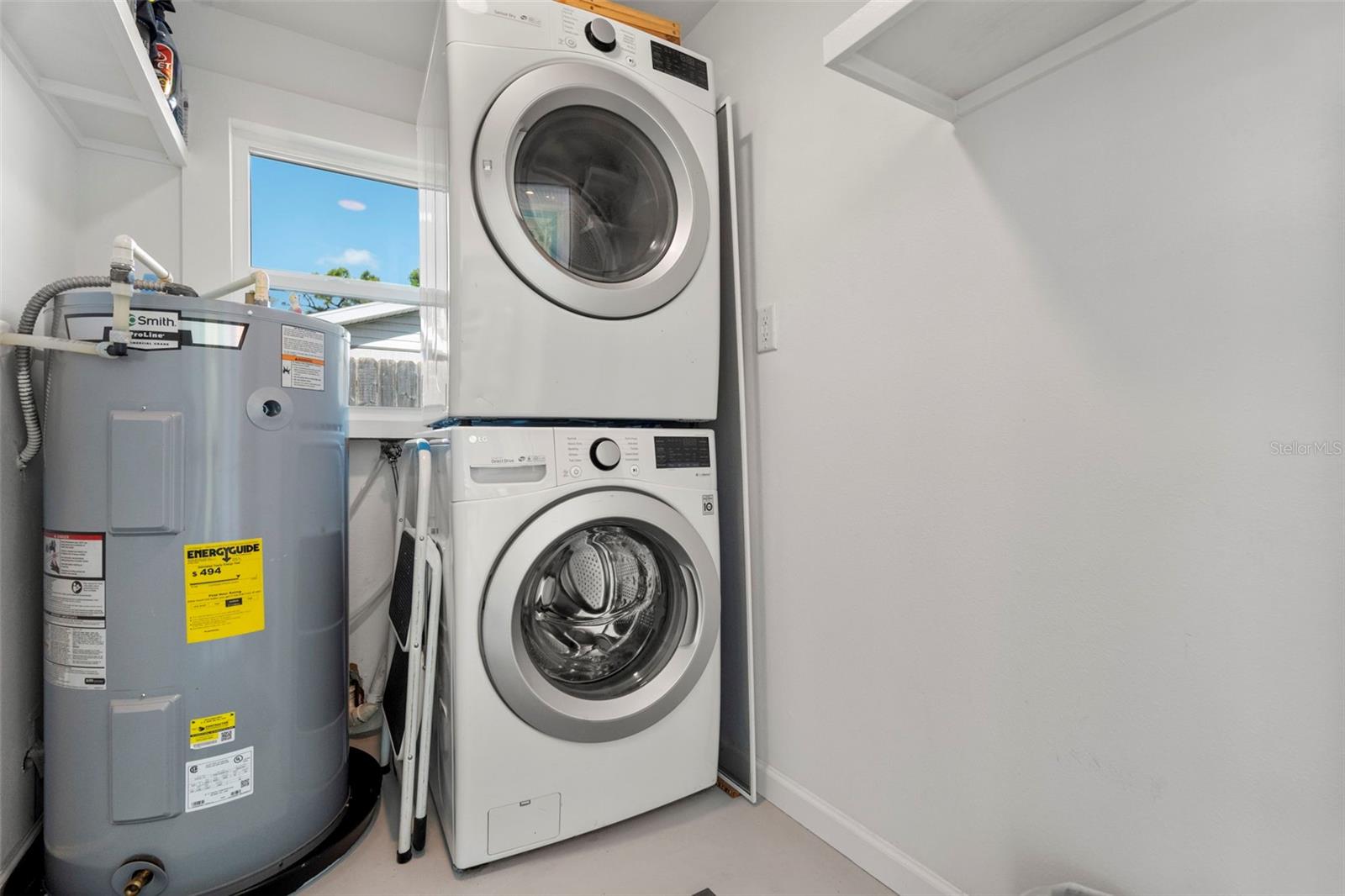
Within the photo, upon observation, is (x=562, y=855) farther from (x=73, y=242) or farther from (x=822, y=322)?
(x=73, y=242)

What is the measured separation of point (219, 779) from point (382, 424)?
1129mm

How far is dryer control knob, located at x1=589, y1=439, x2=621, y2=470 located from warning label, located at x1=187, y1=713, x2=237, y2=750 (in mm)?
885

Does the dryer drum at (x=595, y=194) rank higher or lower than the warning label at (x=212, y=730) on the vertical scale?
higher

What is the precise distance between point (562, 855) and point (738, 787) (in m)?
0.50

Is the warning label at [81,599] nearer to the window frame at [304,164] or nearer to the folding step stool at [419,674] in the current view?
the folding step stool at [419,674]

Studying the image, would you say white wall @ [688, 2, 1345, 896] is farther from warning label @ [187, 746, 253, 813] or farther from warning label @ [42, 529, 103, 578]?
warning label @ [42, 529, 103, 578]

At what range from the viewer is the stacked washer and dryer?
4.28 ft

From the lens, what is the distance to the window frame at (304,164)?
6.48 ft

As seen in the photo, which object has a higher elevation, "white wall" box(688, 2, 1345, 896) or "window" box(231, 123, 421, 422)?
"window" box(231, 123, 421, 422)

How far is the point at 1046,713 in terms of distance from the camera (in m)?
1.02

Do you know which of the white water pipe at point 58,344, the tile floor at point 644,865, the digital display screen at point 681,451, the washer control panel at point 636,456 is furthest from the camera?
the digital display screen at point 681,451

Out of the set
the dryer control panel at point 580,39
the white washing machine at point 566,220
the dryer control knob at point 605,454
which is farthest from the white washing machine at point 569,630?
the dryer control panel at point 580,39

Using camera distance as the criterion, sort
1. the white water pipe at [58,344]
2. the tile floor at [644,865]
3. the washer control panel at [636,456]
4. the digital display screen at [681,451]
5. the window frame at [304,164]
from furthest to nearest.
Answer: the window frame at [304,164]
the digital display screen at [681,451]
the washer control panel at [636,456]
the tile floor at [644,865]
the white water pipe at [58,344]

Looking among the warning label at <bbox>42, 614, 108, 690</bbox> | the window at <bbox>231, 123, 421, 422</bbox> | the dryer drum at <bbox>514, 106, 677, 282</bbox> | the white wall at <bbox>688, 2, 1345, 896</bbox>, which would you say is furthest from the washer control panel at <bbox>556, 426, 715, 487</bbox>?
the window at <bbox>231, 123, 421, 422</bbox>
